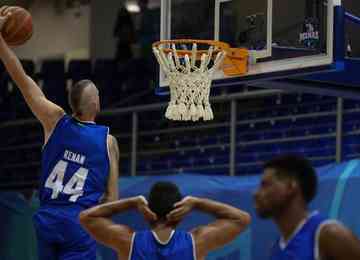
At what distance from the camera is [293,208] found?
359cm

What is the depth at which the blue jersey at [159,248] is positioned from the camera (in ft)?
14.1

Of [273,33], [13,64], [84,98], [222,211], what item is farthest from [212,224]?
[273,33]

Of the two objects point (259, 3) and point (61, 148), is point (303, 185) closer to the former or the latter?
point (61, 148)

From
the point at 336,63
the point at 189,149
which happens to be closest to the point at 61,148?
the point at 336,63

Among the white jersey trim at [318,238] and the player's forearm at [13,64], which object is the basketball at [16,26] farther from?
the white jersey trim at [318,238]

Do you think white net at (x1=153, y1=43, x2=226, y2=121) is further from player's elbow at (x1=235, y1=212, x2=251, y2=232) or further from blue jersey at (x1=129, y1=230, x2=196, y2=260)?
blue jersey at (x1=129, y1=230, x2=196, y2=260)

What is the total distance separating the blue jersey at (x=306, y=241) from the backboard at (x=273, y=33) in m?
3.19

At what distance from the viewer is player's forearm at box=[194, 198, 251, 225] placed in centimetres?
462

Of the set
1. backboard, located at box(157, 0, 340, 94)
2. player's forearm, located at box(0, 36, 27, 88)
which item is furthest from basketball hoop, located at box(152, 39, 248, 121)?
player's forearm, located at box(0, 36, 27, 88)

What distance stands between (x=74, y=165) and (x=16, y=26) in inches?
36.7

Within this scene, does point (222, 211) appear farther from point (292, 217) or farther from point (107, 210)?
point (292, 217)

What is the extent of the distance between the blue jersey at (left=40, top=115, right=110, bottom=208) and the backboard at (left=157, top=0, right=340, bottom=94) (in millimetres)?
1685

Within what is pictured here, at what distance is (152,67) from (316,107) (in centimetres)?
364

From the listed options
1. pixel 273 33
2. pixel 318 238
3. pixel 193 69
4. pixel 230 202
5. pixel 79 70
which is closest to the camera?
pixel 318 238
